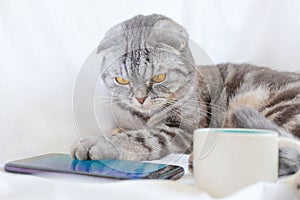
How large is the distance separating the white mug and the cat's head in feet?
1.25

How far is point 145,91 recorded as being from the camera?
38.7 inches

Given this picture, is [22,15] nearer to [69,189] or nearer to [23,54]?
[23,54]

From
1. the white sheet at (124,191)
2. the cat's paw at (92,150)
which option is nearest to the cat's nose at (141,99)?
the cat's paw at (92,150)

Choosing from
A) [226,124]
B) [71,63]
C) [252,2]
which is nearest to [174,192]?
[226,124]

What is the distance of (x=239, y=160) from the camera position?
599 mm

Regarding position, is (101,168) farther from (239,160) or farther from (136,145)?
(239,160)

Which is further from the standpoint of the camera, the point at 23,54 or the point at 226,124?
the point at 23,54

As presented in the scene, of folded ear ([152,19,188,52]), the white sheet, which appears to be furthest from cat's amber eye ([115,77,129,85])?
the white sheet

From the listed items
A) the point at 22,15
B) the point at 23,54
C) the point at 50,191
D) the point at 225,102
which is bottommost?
the point at 225,102

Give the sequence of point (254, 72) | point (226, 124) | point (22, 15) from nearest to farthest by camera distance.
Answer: point (226, 124) → point (22, 15) → point (254, 72)

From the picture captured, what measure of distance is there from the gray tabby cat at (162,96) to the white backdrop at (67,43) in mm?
153

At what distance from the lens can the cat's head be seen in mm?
973

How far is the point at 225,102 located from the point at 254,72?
17cm

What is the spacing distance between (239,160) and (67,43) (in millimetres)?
742
